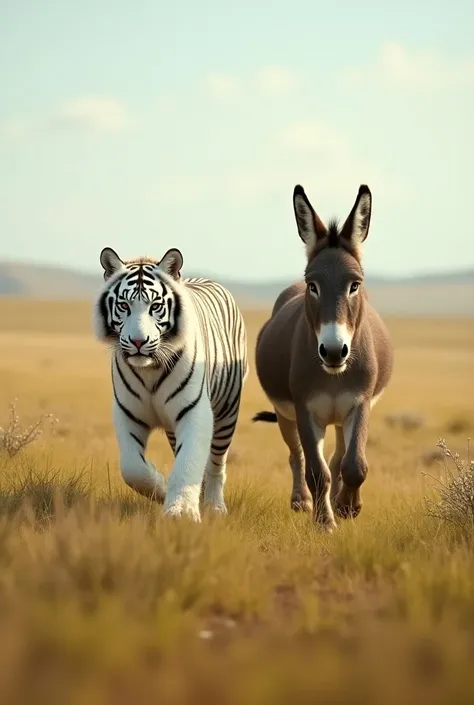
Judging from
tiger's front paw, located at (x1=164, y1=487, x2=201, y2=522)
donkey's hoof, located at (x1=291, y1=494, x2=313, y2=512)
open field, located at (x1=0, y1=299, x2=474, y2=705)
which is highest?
open field, located at (x1=0, y1=299, x2=474, y2=705)

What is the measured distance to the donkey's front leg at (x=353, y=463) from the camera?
24.4ft

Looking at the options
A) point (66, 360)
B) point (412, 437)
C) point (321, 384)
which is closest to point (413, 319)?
point (66, 360)

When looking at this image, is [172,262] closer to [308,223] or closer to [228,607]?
[308,223]

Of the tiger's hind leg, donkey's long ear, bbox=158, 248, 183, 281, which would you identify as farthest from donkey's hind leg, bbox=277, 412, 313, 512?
donkey's long ear, bbox=158, 248, 183, 281

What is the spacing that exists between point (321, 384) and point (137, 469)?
1681 millimetres

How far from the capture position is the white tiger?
6789 millimetres

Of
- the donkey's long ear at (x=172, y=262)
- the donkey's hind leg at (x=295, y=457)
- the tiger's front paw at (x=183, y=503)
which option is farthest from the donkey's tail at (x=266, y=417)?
the tiger's front paw at (x=183, y=503)

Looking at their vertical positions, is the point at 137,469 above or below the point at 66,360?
above

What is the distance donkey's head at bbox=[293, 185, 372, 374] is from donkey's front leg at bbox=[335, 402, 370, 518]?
1.56ft

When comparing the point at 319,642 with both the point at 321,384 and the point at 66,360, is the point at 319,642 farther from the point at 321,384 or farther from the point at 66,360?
the point at 66,360

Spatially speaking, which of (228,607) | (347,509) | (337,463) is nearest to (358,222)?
(347,509)

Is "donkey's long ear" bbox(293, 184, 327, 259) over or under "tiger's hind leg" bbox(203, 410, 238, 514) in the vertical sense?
over

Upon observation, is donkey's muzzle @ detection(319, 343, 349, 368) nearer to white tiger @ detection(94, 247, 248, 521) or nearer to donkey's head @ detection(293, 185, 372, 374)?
donkey's head @ detection(293, 185, 372, 374)

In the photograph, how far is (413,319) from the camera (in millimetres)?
108750
